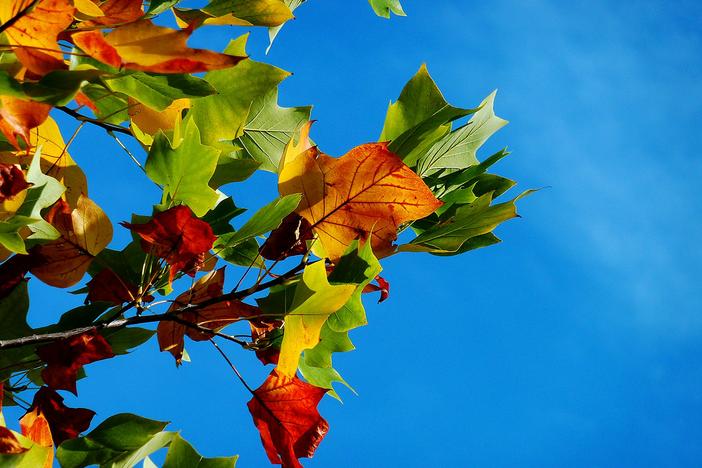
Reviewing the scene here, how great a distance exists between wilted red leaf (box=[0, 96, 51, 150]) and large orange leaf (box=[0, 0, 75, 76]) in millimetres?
45

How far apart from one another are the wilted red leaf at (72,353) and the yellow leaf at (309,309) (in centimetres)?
20

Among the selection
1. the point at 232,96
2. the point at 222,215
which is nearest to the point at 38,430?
the point at 222,215

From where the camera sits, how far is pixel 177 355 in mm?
971

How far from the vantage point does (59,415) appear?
0.89 m

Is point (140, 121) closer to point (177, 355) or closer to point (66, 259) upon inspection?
point (66, 259)

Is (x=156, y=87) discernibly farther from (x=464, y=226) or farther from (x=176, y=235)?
(x=464, y=226)

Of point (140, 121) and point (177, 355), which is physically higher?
point (140, 121)

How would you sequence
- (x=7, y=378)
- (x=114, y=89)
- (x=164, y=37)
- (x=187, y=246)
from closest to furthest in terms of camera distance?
1. (x=164, y=37)
2. (x=114, y=89)
3. (x=187, y=246)
4. (x=7, y=378)

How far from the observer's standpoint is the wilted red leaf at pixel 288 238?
844mm

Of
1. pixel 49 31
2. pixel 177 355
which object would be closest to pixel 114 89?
pixel 49 31

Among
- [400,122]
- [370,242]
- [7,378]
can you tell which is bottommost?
[7,378]

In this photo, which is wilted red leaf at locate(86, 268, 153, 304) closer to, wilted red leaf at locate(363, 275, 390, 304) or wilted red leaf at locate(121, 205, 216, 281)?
wilted red leaf at locate(121, 205, 216, 281)

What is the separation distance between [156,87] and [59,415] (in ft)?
1.43

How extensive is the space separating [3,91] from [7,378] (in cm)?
43
